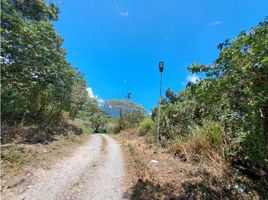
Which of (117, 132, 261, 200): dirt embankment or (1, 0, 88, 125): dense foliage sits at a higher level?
(1, 0, 88, 125): dense foliage

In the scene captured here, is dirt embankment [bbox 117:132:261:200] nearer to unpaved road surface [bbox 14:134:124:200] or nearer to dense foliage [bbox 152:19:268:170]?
unpaved road surface [bbox 14:134:124:200]

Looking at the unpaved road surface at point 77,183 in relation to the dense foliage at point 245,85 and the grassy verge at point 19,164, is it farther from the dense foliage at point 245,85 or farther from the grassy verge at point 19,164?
the dense foliage at point 245,85

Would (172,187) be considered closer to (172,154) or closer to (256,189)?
(256,189)

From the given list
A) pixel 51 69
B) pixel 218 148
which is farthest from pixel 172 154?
pixel 51 69

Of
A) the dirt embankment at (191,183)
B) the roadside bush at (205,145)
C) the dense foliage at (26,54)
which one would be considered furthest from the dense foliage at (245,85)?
the dense foliage at (26,54)

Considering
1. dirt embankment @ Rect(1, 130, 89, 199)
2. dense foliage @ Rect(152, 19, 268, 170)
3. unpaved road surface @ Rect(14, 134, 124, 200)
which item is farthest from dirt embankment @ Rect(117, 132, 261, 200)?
dirt embankment @ Rect(1, 130, 89, 199)

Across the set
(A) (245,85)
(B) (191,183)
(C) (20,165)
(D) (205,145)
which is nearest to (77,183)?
(C) (20,165)

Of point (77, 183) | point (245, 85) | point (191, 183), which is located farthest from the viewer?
point (77, 183)

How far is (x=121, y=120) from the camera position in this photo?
25.3 meters

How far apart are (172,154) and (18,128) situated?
7.64 m

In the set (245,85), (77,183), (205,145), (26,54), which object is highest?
(26,54)

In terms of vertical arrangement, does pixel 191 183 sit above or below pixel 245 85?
below

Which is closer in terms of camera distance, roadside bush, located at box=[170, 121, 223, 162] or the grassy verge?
the grassy verge

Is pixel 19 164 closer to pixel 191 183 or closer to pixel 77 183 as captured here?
pixel 77 183
